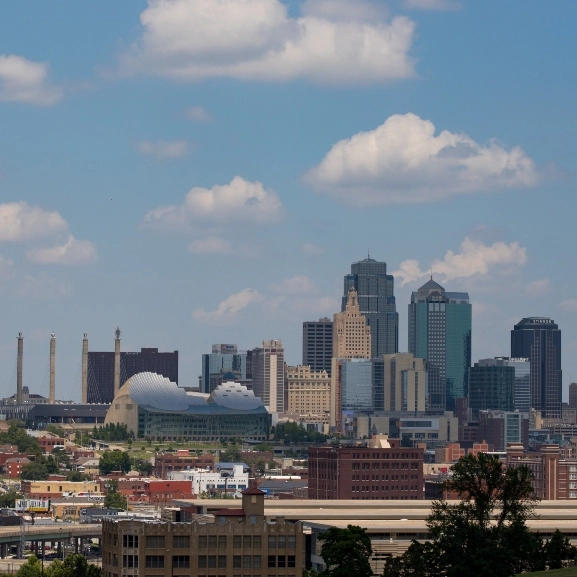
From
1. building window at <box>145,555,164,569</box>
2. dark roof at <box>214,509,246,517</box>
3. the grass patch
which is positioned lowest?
building window at <box>145,555,164,569</box>

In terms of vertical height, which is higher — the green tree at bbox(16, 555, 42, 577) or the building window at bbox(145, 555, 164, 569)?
the building window at bbox(145, 555, 164, 569)

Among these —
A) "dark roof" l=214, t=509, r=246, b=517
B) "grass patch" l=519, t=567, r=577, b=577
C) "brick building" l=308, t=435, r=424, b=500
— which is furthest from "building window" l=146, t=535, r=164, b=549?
"brick building" l=308, t=435, r=424, b=500

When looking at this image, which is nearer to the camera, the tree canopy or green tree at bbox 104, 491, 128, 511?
the tree canopy

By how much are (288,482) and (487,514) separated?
12141 cm

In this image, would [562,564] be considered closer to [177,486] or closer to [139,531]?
[139,531]

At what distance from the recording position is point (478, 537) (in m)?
74.2

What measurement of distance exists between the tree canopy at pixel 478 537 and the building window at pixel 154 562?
26.2 feet

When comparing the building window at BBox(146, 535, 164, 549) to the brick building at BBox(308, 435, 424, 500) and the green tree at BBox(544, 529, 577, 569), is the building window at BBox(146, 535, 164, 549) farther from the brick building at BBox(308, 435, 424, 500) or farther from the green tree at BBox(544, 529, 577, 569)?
the brick building at BBox(308, 435, 424, 500)

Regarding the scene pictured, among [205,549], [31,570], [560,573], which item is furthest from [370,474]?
[560,573]

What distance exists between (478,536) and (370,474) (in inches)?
3545

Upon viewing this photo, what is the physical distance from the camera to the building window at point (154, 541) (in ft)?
251

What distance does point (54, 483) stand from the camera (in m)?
197

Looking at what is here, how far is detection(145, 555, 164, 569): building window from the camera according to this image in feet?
251

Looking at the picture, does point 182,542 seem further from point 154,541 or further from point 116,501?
point 116,501
